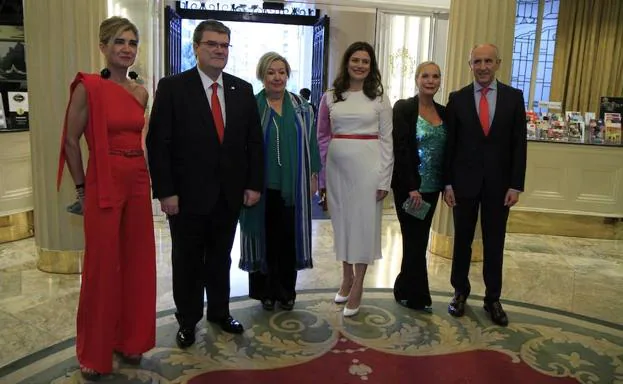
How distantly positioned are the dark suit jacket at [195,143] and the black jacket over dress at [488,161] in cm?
126

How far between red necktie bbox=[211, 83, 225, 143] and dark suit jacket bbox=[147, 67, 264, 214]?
3cm

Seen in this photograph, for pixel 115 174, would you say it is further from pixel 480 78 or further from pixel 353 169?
pixel 480 78

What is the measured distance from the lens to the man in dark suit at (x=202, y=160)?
2711 mm

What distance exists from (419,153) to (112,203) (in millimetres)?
1788

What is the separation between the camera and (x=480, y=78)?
10.7 feet

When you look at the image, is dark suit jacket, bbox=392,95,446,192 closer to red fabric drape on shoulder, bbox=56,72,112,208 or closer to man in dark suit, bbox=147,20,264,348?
man in dark suit, bbox=147,20,264,348

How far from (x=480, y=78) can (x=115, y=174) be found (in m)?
Answer: 2.10

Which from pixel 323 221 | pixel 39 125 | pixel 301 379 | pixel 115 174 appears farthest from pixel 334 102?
pixel 323 221

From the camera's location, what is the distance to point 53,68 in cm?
A: 387

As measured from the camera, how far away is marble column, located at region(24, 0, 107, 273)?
3.84 m

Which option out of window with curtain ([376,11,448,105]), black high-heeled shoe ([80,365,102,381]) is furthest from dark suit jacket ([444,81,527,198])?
window with curtain ([376,11,448,105])

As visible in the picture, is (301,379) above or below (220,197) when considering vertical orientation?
below

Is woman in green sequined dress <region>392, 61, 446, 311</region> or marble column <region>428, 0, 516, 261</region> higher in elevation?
marble column <region>428, 0, 516, 261</region>

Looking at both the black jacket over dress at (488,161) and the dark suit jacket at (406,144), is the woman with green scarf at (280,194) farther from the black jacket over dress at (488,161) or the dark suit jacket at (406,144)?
the black jacket over dress at (488,161)
